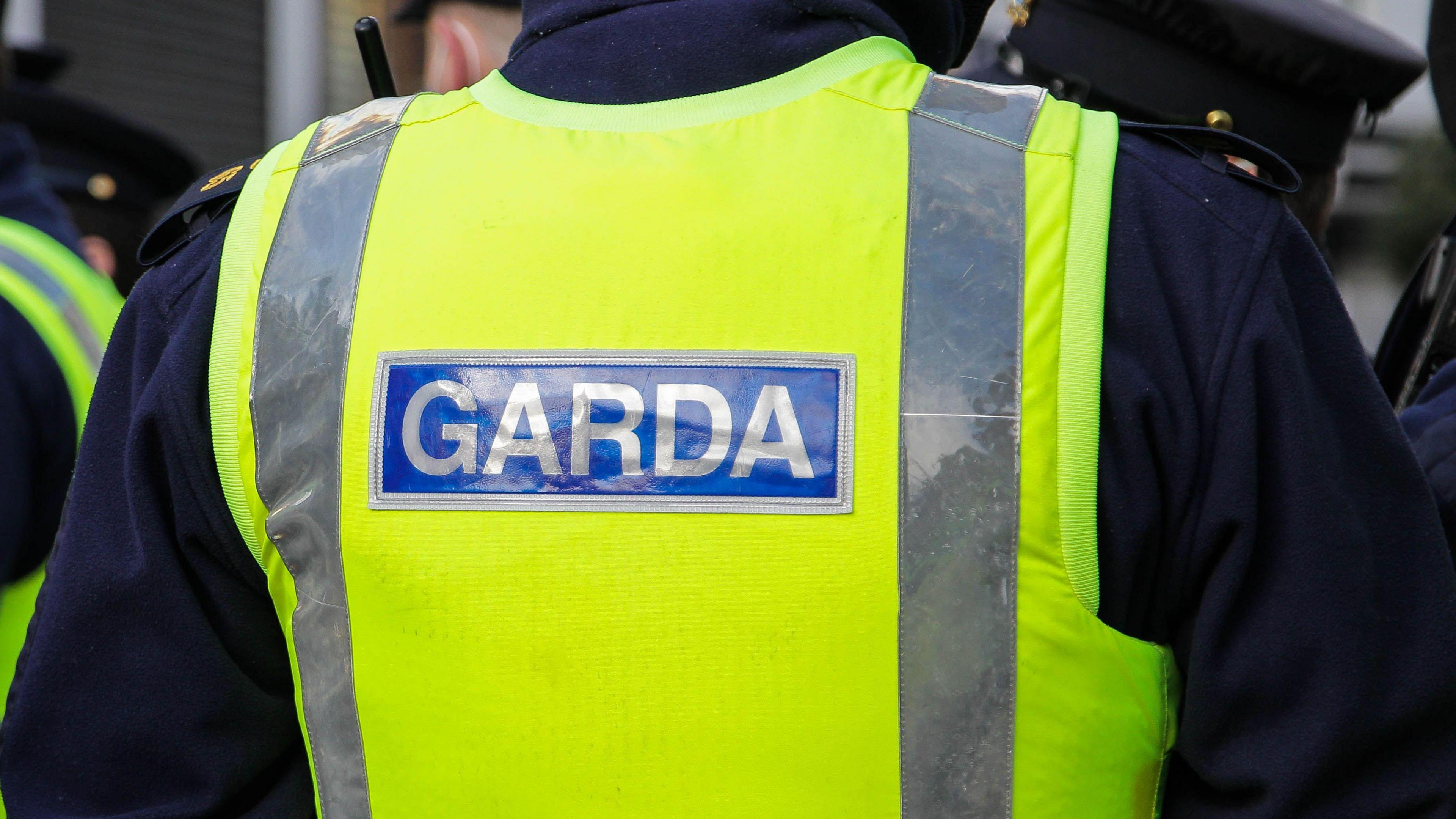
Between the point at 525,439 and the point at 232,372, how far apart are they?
285 millimetres

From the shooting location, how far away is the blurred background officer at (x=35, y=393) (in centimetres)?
194

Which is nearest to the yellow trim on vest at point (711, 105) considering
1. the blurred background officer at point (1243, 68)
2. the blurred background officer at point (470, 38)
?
the blurred background officer at point (1243, 68)

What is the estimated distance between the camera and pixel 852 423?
1.00 meters

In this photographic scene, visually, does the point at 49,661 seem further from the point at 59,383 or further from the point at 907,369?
the point at 59,383

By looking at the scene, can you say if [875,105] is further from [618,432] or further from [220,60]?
[220,60]

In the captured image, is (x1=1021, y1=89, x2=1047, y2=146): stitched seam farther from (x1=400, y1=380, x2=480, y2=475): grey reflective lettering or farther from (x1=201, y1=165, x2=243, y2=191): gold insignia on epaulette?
(x1=201, y1=165, x2=243, y2=191): gold insignia on epaulette

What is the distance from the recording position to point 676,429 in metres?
1.01

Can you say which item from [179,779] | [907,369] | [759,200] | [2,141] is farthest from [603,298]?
[2,141]

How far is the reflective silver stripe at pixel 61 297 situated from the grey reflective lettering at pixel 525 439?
136 centimetres

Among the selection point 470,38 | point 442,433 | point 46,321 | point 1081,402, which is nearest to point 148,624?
point 442,433

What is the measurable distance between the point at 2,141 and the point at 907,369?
6.77ft

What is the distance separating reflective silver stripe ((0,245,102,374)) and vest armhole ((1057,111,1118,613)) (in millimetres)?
1699

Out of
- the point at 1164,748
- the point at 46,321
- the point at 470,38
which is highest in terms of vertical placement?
the point at 470,38

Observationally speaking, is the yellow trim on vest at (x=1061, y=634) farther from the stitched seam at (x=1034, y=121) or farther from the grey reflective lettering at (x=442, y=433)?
the grey reflective lettering at (x=442, y=433)
